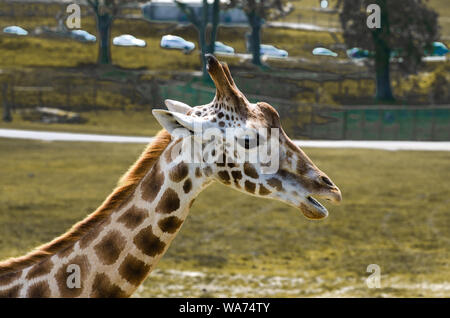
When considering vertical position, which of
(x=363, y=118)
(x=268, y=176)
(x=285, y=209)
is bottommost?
(x=363, y=118)

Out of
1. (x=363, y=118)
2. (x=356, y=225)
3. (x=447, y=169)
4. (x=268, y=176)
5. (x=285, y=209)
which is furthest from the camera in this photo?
(x=363, y=118)

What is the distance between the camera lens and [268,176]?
7281 millimetres

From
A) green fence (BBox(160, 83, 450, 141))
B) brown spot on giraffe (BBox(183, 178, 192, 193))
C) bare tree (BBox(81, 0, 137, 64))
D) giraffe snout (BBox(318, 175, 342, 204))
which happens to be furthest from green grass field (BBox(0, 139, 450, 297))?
bare tree (BBox(81, 0, 137, 64))

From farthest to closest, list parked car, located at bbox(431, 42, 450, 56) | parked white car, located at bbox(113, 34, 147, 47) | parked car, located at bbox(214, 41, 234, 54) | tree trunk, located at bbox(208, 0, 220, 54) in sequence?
parked white car, located at bbox(113, 34, 147, 47), parked car, located at bbox(214, 41, 234, 54), parked car, located at bbox(431, 42, 450, 56), tree trunk, located at bbox(208, 0, 220, 54)

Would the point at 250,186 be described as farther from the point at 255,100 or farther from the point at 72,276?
the point at 255,100

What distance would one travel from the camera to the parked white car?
8412 centimetres

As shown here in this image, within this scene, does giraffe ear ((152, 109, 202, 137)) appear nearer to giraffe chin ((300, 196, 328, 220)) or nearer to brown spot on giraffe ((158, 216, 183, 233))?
brown spot on giraffe ((158, 216, 183, 233))

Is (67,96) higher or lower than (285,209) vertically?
lower

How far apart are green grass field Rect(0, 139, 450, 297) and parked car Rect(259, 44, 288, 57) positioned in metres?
40.1

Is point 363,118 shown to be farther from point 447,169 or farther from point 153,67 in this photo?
point 447,169

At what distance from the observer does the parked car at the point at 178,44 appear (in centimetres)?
8225

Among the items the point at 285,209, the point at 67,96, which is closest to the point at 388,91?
the point at 67,96

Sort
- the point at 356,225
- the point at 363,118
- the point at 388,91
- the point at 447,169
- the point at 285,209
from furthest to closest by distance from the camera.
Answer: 1. the point at 388,91
2. the point at 363,118
3. the point at 447,169
4. the point at 285,209
5. the point at 356,225
